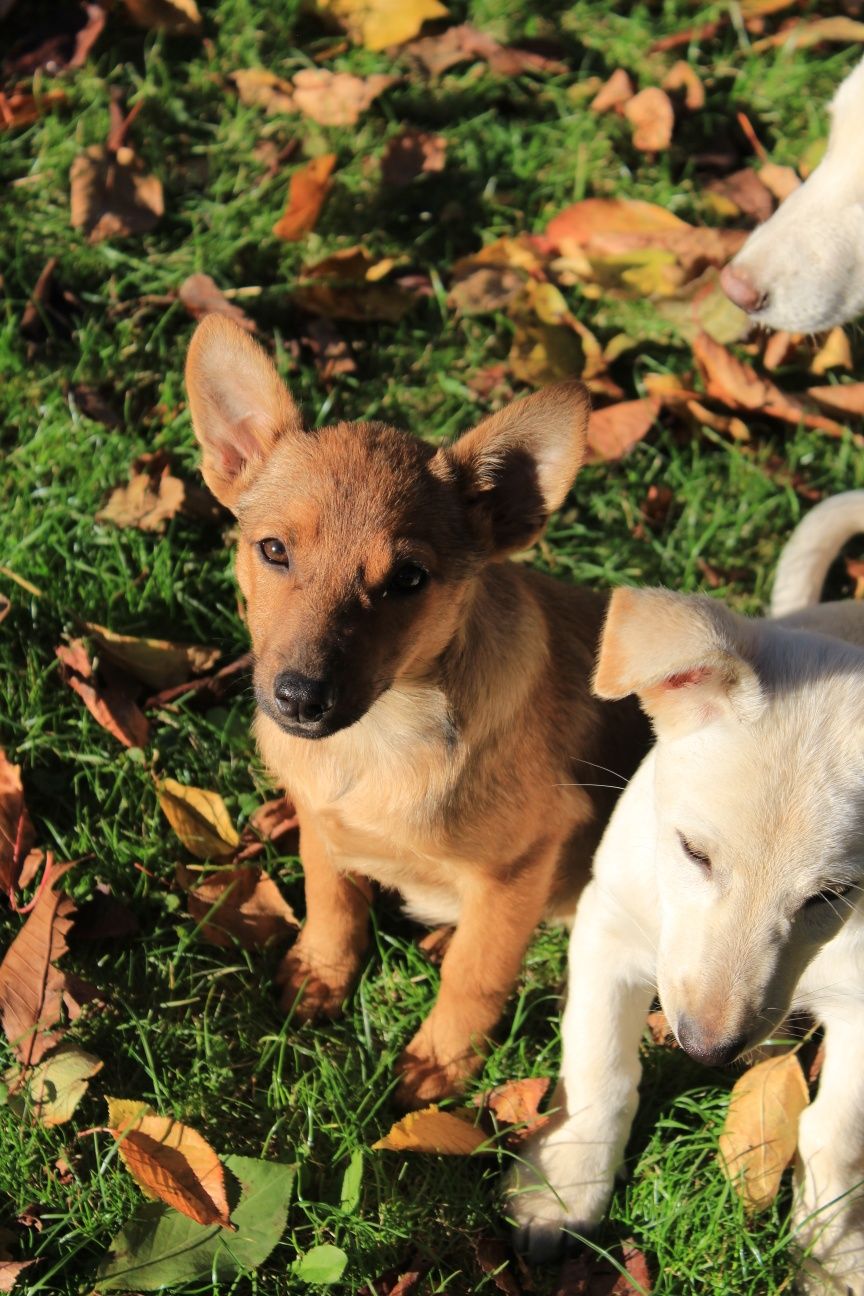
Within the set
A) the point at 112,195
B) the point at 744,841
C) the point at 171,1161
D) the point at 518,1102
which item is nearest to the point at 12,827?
the point at 171,1161

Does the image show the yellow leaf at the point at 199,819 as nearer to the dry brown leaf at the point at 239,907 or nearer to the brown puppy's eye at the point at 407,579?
the dry brown leaf at the point at 239,907

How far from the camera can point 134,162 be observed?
210 inches

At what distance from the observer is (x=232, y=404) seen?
11.1ft

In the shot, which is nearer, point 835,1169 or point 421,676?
point 835,1169

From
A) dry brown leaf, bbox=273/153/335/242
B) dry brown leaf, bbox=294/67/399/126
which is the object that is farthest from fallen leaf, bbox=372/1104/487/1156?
dry brown leaf, bbox=294/67/399/126

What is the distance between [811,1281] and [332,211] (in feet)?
14.0

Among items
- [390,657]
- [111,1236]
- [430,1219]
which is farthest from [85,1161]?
[390,657]

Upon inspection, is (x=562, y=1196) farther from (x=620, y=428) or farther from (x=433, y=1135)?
(x=620, y=428)

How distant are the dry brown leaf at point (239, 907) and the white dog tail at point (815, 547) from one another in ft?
5.75

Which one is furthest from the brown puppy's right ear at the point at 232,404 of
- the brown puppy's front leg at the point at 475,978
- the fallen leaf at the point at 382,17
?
the fallen leaf at the point at 382,17

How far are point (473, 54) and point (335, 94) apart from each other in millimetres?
689

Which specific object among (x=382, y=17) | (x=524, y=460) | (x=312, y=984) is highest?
(x=382, y=17)

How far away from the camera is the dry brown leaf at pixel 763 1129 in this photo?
129 inches

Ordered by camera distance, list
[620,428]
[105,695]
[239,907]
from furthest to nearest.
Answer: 1. [620,428]
2. [105,695]
3. [239,907]
